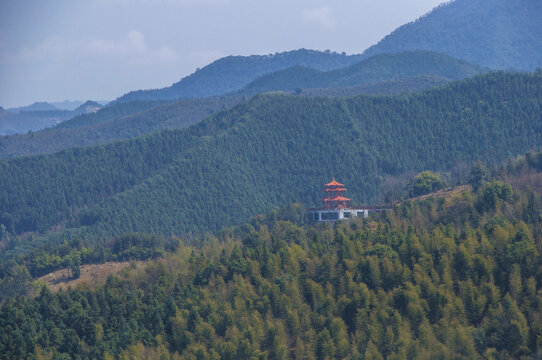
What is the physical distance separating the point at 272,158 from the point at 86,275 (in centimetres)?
6574

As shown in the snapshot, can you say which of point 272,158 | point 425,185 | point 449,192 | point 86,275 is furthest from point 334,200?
point 272,158

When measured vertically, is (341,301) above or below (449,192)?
below

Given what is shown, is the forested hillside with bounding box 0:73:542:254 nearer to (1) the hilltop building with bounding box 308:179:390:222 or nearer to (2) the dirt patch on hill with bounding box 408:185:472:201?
(1) the hilltop building with bounding box 308:179:390:222

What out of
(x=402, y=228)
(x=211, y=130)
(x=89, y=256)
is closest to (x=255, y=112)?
(x=211, y=130)

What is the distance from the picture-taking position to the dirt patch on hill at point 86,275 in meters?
114

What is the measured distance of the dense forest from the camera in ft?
231

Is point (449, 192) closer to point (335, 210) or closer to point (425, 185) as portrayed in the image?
point (425, 185)

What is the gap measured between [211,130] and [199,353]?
A: 123116mm

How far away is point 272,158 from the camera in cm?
17750

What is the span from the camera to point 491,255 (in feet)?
255

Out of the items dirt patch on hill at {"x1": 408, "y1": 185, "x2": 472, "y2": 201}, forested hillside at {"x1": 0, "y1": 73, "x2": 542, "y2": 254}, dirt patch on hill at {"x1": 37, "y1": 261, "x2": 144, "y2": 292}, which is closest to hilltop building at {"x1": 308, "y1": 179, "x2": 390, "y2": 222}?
dirt patch on hill at {"x1": 408, "y1": 185, "x2": 472, "y2": 201}

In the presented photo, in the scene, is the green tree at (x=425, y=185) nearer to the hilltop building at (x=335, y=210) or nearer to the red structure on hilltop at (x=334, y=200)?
the hilltop building at (x=335, y=210)

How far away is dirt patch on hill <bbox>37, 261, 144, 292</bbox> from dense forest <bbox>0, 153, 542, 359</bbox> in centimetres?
1513

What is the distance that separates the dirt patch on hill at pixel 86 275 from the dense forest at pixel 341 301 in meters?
15.1
